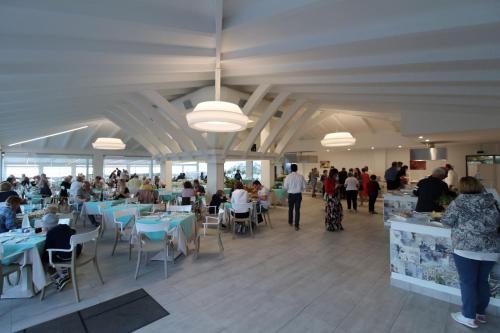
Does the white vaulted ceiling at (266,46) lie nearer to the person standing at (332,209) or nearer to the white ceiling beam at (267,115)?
the white ceiling beam at (267,115)

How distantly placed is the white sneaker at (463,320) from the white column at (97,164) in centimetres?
1776

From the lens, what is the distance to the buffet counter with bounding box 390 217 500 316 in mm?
3012

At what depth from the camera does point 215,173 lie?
8.97 meters

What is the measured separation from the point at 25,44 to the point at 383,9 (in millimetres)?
4104

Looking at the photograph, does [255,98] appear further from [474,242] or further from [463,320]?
[463,320]

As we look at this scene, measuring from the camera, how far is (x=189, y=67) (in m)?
5.07

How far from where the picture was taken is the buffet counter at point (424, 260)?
3.01 m

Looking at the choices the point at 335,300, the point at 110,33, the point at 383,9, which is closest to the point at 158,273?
the point at 335,300

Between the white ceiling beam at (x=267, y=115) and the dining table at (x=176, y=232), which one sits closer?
the dining table at (x=176, y=232)

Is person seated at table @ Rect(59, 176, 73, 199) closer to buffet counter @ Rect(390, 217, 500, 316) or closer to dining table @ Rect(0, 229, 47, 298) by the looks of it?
dining table @ Rect(0, 229, 47, 298)

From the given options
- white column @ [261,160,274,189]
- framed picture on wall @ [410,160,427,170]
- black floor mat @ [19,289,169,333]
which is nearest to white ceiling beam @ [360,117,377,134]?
framed picture on wall @ [410,160,427,170]

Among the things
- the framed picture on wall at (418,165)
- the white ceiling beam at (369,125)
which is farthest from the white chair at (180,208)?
the framed picture on wall at (418,165)

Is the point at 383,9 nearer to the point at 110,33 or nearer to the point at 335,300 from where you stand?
the point at 110,33

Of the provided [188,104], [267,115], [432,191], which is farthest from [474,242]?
[188,104]
